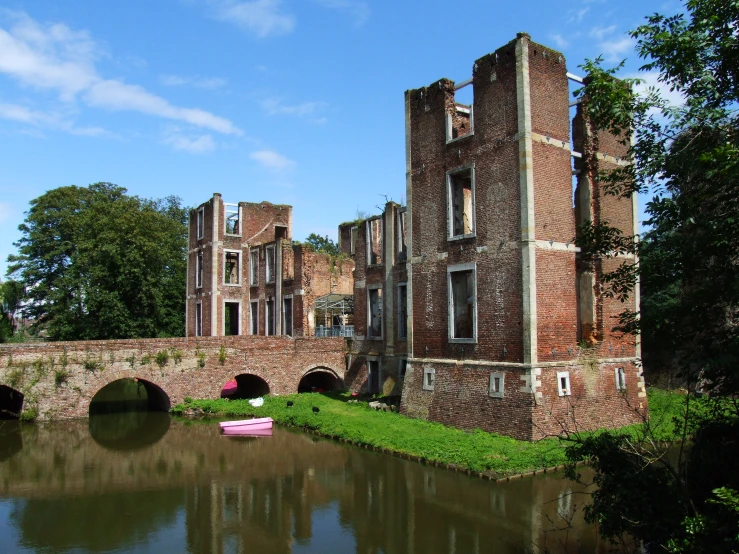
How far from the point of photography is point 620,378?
55.8 ft

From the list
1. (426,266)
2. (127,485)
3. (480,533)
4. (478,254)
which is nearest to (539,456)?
(480,533)

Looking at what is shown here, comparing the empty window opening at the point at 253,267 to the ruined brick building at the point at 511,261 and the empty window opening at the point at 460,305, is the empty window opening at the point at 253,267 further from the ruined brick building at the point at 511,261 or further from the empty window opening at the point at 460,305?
the empty window opening at the point at 460,305

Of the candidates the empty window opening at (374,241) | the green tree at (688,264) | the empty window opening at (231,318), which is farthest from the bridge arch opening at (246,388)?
the green tree at (688,264)

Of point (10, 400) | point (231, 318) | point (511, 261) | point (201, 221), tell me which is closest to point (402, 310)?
point (511, 261)

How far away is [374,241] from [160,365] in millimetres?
9475

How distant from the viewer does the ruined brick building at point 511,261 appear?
1545 cm

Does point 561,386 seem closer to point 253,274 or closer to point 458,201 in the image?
point 458,201

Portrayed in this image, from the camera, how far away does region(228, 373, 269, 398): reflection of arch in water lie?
25.3 m

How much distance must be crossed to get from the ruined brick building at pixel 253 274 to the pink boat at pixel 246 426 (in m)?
9.21

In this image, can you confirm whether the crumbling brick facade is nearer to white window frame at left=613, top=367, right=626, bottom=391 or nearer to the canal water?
white window frame at left=613, top=367, right=626, bottom=391

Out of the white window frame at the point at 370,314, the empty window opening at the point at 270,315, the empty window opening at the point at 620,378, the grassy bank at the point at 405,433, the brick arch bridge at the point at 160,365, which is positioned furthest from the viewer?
the empty window opening at the point at 270,315

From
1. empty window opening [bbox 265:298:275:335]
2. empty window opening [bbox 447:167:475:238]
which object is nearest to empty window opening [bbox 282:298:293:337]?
empty window opening [bbox 265:298:275:335]

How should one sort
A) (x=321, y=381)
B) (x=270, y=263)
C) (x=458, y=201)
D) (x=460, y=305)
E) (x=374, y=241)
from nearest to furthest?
1. (x=460, y=305)
2. (x=458, y=201)
3. (x=374, y=241)
4. (x=321, y=381)
5. (x=270, y=263)

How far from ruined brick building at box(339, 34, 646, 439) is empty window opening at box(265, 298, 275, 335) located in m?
13.9
